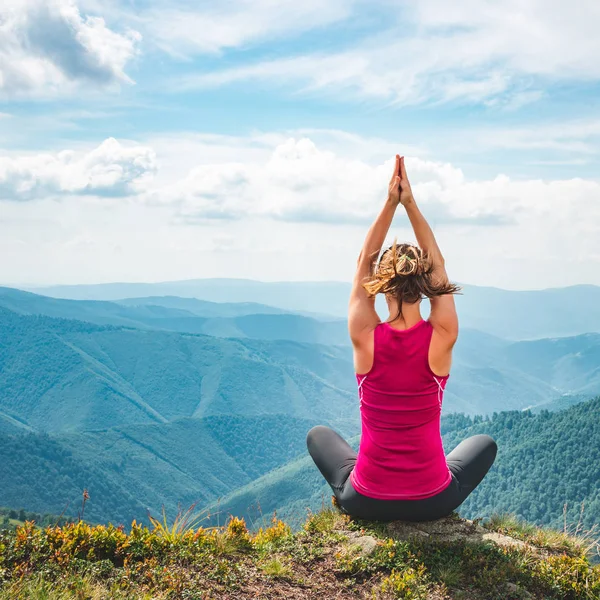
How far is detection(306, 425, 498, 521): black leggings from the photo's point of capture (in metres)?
5.59

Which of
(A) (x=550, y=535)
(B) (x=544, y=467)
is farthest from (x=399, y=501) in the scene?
(B) (x=544, y=467)

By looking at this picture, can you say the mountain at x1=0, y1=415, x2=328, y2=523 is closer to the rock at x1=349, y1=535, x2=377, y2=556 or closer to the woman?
the rock at x1=349, y1=535, x2=377, y2=556

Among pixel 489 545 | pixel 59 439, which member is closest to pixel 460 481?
pixel 489 545

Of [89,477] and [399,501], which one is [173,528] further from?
[89,477]

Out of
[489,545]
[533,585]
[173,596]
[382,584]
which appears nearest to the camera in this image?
[173,596]

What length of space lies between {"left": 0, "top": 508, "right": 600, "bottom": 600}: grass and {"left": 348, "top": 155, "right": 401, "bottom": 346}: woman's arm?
2.00 metres

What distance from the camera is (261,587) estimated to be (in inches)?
196

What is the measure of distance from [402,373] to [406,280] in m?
0.80

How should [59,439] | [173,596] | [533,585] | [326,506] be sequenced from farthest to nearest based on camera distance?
1. [59,439]
2. [326,506]
3. [533,585]
4. [173,596]

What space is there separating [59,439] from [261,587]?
189794 millimetres

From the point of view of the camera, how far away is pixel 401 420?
519cm

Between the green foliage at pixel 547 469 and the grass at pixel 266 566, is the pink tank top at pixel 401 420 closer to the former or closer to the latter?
the grass at pixel 266 566

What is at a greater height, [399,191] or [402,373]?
[399,191]

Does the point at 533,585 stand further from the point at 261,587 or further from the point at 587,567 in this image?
the point at 261,587
